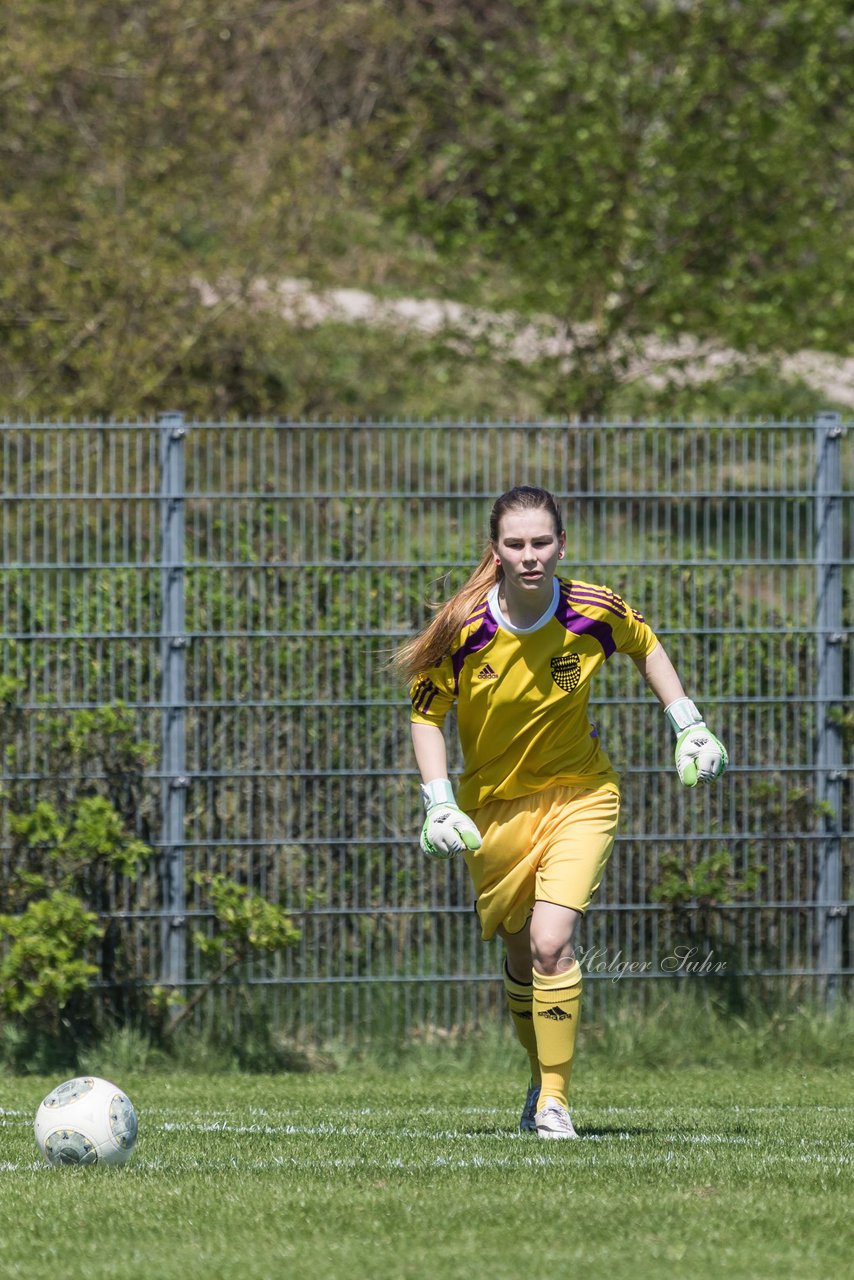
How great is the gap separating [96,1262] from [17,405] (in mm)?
10299

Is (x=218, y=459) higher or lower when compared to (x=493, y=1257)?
higher

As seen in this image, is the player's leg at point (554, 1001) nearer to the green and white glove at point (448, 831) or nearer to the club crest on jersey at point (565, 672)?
the green and white glove at point (448, 831)

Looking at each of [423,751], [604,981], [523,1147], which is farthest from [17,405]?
[523,1147]

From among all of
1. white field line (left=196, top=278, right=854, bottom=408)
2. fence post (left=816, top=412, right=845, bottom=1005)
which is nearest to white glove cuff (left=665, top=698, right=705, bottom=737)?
fence post (left=816, top=412, right=845, bottom=1005)

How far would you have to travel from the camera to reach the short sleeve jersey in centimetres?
546

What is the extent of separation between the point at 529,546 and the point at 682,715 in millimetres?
732

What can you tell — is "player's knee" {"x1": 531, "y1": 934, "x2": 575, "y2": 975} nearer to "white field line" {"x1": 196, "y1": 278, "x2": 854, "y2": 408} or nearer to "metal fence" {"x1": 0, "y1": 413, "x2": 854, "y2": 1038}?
"metal fence" {"x1": 0, "y1": 413, "x2": 854, "y2": 1038}

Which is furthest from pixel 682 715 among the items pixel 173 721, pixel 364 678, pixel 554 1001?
pixel 173 721

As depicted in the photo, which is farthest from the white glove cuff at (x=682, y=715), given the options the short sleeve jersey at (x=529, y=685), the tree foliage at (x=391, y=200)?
the tree foliage at (x=391, y=200)

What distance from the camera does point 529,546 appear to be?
207 inches

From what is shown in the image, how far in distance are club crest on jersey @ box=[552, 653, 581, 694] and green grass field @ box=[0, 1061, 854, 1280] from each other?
1.37m

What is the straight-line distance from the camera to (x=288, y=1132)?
18.7 ft

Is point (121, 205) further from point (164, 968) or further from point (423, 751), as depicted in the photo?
point (423, 751)

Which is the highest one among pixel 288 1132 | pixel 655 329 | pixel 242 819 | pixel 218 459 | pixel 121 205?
pixel 121 205
